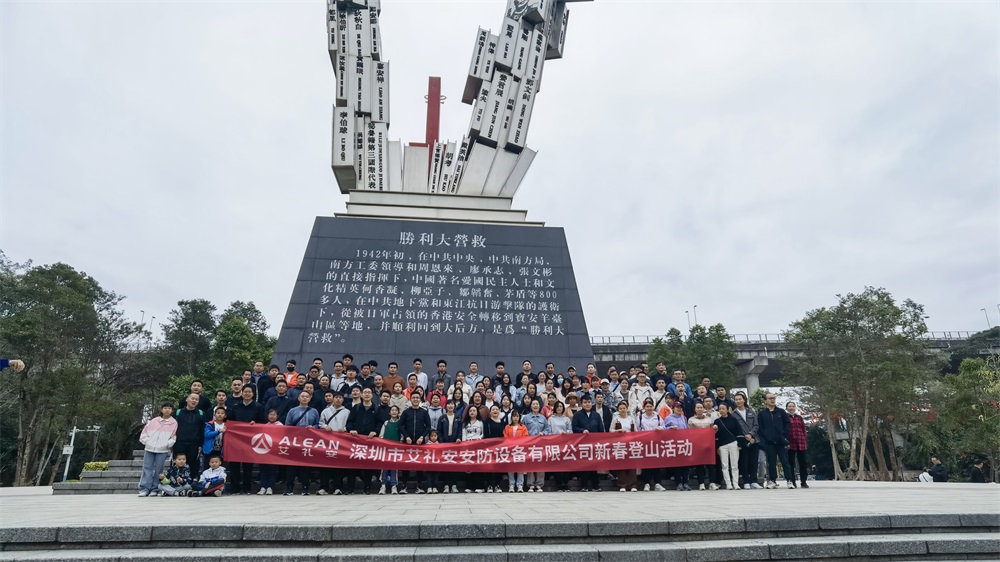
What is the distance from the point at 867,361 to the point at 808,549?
24143mm

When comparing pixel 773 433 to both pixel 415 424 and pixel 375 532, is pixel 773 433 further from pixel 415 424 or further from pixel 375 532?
pixel 375 532

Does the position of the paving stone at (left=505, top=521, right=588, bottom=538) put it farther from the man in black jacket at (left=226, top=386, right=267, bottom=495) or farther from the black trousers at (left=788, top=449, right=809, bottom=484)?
the black trousers at (left=788, top=449, right=809, bottom=484)

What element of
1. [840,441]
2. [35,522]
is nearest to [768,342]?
[840,441]

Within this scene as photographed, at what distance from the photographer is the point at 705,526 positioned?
4.07 m

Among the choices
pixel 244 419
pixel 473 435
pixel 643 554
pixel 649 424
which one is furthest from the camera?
pixel 649 424

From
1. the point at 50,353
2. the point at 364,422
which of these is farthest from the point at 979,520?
the point at 50,353

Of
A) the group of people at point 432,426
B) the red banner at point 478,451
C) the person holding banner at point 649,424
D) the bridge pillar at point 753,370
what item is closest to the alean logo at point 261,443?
the red banner at point 478,451

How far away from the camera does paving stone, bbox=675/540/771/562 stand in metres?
3.78

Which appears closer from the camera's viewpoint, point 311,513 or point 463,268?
point 311,513

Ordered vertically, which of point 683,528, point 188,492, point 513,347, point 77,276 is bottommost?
point 188,492

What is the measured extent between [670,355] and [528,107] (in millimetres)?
22800

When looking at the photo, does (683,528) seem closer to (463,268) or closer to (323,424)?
(323,424)

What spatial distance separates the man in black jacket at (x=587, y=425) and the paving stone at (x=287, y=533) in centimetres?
525

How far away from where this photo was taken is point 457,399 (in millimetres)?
8812
